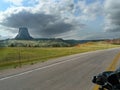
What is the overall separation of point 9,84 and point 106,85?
6.55m

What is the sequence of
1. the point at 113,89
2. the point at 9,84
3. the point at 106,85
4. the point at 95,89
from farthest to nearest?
1. the point at 9,84
2. the point at 95,89
3. the point at 106,85
4. the point at 113,89

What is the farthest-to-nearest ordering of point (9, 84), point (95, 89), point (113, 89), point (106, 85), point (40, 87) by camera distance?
point (9, 84)
point (40, 87)
point (95, 89)
point (106, 85)
point (113, 89)

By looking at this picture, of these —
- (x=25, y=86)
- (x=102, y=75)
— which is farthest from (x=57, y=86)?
(x=102, y=75)

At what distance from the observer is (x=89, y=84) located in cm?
1092

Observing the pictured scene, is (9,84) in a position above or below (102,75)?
below

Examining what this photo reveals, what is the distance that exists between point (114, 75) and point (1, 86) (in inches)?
264

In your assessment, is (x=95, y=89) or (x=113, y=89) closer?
(x=113, y=89)

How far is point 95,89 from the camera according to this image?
961 centimetres

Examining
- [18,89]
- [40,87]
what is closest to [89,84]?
[40,87]

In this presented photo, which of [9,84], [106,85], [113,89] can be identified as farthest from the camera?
[9,84]

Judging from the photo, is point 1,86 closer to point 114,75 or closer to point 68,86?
point 68,86

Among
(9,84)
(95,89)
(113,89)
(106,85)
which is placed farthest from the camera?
(9,84)

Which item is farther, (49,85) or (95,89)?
(49,85)

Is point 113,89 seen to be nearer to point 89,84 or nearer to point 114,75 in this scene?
point 114,75
